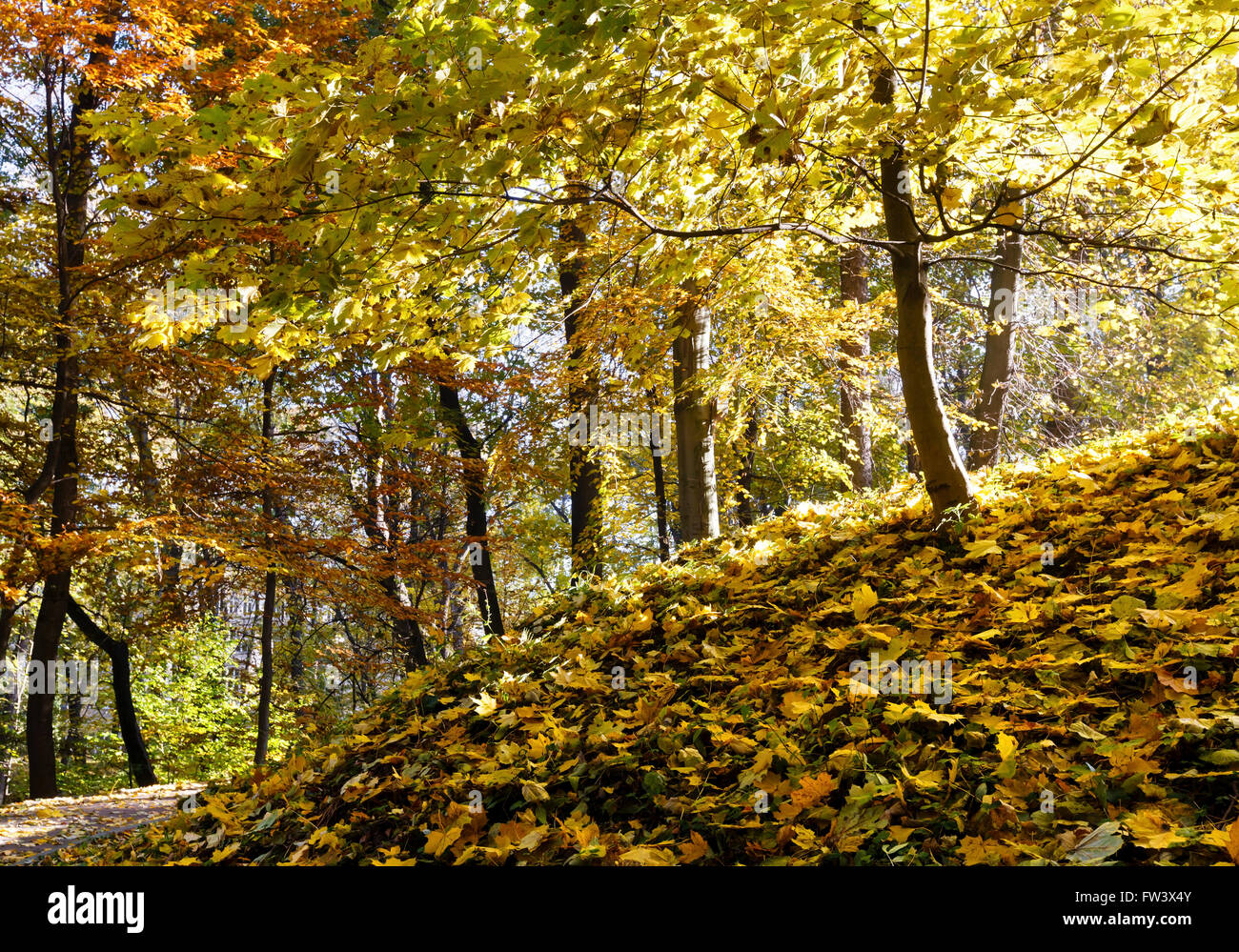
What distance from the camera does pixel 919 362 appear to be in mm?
4289

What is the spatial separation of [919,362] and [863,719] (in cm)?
244

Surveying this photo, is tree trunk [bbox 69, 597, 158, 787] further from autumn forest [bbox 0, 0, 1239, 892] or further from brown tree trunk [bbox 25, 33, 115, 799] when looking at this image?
autumn forest [bbox 0, 0, 1239, 892]

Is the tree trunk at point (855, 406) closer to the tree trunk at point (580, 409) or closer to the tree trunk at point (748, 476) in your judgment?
the tree trunk at point (748, 476)

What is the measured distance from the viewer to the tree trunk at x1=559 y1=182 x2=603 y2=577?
7.08m

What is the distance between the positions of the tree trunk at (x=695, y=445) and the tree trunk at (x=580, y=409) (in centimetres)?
84

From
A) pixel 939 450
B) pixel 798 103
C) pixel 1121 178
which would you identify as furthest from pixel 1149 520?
pixel 798 103

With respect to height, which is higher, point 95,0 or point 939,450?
point 95,0

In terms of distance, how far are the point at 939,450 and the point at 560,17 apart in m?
3.09

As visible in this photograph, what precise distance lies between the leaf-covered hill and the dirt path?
155cm

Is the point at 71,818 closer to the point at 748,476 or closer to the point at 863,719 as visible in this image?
the point at 863,719
